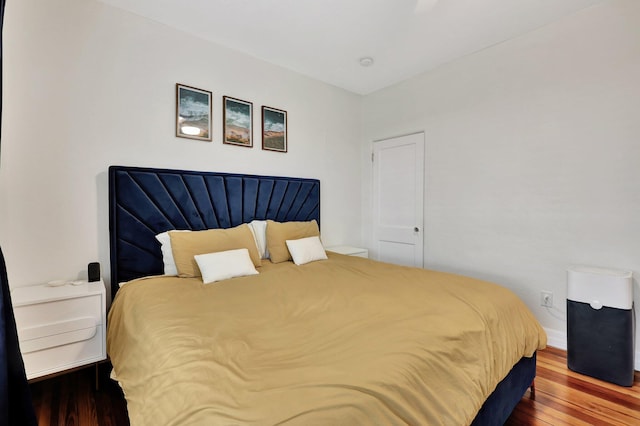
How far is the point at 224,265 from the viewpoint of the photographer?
218 centimetres

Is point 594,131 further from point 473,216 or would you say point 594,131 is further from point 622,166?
point 473,216

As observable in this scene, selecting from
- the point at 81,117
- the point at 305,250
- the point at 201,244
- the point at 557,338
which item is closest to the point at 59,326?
the point at 201,244

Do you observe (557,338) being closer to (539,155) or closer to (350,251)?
(539,155)

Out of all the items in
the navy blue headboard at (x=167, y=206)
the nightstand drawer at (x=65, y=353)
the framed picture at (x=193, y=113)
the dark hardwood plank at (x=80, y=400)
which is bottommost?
the dark hardwood plank at (x=80, y=400)

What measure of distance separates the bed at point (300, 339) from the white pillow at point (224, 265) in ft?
0.19

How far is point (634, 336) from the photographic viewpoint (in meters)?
2.13

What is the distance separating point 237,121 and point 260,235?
1.16 m

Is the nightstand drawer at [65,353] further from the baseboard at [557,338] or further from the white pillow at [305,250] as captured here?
the baseboard at [557,338]

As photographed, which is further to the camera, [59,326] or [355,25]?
[355,25]

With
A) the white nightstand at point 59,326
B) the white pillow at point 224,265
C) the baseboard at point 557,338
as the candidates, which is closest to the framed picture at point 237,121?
the white pillow at point 224,265

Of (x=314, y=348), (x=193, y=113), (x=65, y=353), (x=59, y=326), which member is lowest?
(x=65, y=353)

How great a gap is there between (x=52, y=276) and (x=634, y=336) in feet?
13.7

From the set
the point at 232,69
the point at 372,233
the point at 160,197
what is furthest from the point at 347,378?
the point at 372,233

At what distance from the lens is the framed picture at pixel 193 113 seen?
8.53ft
